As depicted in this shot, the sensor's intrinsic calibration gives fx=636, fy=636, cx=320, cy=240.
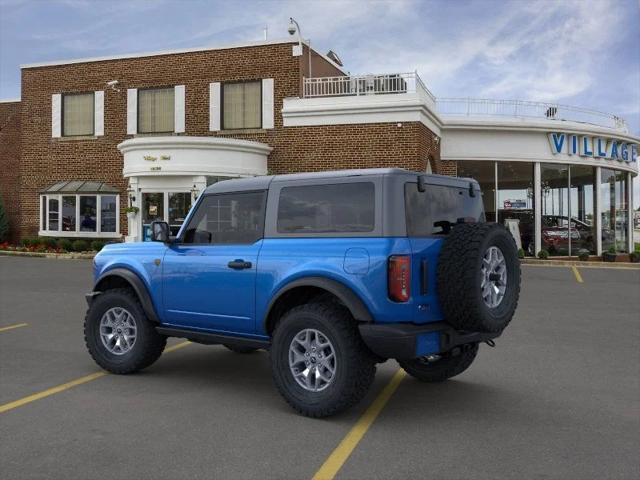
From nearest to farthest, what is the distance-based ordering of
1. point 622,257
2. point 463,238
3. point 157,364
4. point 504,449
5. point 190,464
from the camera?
1. point 190,464
2. point 504,449
3. point 463,238
4. point 157,364
5. point 622,257

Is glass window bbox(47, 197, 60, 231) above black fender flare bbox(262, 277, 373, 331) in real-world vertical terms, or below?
above

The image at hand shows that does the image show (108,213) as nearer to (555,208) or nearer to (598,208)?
(555,208)

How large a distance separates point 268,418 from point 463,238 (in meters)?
2.13

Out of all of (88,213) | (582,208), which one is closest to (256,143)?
(88,213)

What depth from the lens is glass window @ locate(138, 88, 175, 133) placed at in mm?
25484

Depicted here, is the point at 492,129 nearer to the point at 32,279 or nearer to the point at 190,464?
the point at 32,279

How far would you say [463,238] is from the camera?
498 centimetres

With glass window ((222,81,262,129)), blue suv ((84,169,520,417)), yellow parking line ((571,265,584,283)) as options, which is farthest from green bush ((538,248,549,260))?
blue suv ((84,169,520,417))

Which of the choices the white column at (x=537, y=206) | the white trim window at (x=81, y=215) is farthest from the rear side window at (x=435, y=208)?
the white trim window at (x=81, y=215)

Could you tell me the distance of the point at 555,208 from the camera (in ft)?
84.3

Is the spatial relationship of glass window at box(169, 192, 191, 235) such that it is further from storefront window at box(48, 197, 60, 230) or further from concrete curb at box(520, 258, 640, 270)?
concrete curb at box(520, 258, 640, 270)

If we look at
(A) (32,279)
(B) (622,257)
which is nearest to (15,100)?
(A) (32,279)

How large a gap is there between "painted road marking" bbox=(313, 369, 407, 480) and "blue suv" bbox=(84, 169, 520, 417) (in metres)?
0.25

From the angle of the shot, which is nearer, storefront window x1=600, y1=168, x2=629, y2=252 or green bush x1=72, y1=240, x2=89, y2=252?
green bush x1=72, y1=240, x2=89, y2=252
